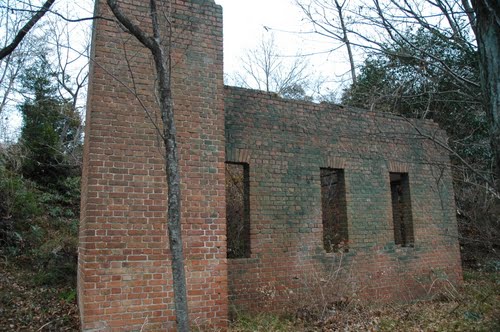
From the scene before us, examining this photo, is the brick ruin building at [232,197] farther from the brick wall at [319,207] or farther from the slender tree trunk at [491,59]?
the slender tree trunk at [491,59]

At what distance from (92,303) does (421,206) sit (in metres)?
8.17

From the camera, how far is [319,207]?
8570 mm

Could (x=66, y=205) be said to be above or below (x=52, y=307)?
above

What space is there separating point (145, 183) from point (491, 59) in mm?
4670

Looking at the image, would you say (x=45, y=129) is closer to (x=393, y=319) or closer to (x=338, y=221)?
(x=338, y=221)

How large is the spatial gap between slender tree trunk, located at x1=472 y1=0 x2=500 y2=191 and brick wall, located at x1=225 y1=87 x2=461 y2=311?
13.3ft

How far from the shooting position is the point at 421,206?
1034 cm

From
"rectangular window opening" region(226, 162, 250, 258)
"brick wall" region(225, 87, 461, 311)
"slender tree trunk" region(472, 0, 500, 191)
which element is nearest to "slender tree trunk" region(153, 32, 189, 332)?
"brick wall" region(225, 87, 461, 311)

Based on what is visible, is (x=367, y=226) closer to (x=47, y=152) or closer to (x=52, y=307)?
(x=52, y=307)

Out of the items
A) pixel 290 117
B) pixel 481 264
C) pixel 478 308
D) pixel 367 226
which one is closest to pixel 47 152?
pixel 290 117

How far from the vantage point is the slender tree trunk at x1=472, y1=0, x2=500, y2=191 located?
10.3ft

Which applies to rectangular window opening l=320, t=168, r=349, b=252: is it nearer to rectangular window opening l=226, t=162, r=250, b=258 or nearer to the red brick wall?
rectangular window opening l=226, t=162, r=250, b=258

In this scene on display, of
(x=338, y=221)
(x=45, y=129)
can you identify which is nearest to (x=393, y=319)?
(x=338, y=221)

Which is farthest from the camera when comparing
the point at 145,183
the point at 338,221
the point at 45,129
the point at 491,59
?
the point at 45,129
